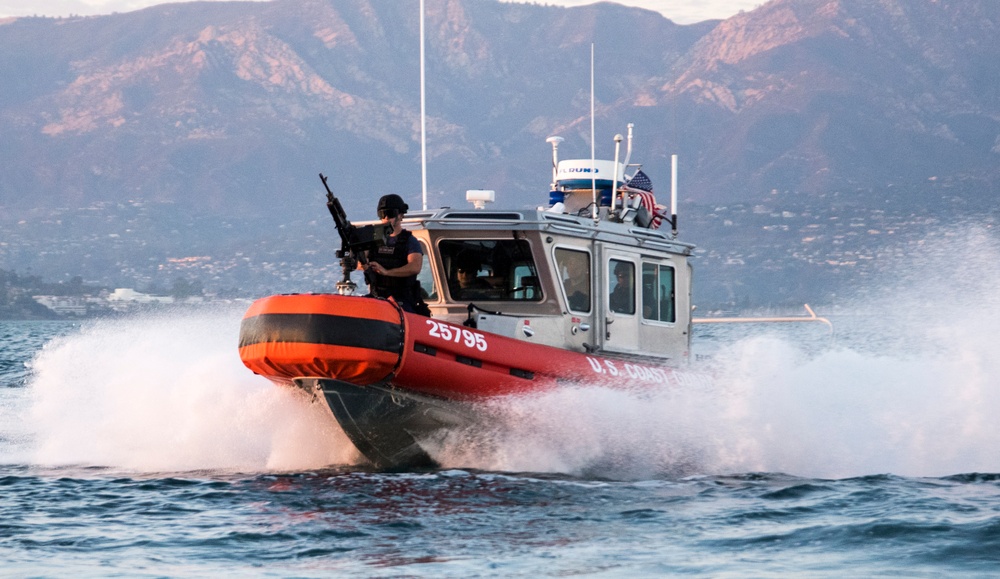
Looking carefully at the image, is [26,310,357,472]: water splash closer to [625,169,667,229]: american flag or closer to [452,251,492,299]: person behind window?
[452,251,492,299]: person behind window

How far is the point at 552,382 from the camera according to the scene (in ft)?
39.3

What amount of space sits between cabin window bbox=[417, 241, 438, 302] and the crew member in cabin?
899mm

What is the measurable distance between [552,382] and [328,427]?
6.25 feet

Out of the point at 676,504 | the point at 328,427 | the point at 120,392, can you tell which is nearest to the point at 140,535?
the point at 328,427

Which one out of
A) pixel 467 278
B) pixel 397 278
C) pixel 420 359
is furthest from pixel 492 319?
pixel 420 359

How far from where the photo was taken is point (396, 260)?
1152cm

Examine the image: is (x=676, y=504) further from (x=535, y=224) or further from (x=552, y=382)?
(x=535, y=224)

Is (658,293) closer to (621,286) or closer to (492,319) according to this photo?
(621,286)

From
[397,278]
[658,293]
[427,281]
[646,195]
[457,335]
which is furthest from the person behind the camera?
[646,195]

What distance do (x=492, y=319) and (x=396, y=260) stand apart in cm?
118

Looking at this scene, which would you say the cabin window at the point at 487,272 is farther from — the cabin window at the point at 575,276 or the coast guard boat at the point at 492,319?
the cabin window at the point at 575,276

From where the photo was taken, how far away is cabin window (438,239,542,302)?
41.0 feet

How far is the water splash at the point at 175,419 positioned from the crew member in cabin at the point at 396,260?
1.10m

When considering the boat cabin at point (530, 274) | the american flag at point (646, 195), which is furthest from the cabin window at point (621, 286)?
the american flag at point (646, 195)
